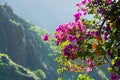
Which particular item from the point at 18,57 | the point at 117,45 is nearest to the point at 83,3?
the point at 117,45

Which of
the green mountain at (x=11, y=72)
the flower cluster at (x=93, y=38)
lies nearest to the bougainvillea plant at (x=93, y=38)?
the flower cluster at (x=93, y=38)

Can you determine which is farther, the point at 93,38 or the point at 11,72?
the point at 11,72

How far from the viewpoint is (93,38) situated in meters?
12.9

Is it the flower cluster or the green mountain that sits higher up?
the green mountain

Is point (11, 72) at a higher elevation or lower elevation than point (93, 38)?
higher

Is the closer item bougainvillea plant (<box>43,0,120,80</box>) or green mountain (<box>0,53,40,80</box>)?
bougainvillea plant (<box>43,0,120,80</box>)

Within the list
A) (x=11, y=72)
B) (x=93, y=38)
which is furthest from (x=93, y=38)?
(x=11, y=72)

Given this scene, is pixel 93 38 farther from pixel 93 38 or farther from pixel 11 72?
pixel 11 72

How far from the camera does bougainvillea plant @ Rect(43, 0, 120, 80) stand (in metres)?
12.1

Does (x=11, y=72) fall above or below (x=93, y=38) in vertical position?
above

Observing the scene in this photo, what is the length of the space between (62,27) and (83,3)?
1264 millimetres

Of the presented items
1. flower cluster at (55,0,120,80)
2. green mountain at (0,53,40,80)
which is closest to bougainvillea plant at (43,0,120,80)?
flower cluster at (55,0,120,80)

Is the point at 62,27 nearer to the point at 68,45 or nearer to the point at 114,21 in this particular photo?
the point at 68,45

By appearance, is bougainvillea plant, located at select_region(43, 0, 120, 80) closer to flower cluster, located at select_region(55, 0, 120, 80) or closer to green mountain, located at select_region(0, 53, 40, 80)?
flower cluster, located at select_region(55, 0, 120, 80)
